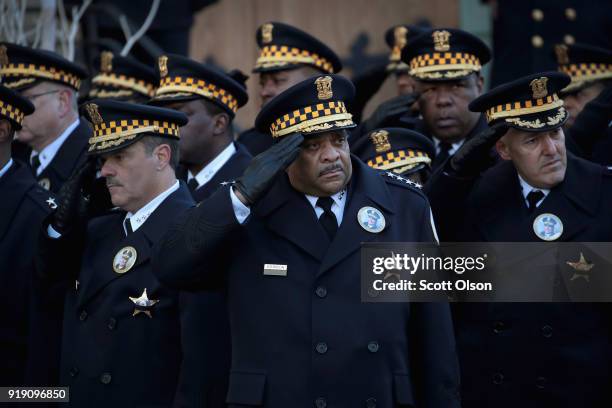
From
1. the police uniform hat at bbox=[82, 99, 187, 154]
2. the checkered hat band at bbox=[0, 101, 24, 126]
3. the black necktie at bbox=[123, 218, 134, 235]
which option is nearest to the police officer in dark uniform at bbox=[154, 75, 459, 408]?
the black necktie at bbox=[123, 218, 134, 235]

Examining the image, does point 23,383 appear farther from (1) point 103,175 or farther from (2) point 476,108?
(2) point 476,108

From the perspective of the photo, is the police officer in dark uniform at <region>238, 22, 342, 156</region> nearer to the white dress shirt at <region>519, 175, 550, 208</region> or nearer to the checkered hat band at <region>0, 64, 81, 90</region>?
the checkered hat band at <region>0, 64, 81, 90</region>

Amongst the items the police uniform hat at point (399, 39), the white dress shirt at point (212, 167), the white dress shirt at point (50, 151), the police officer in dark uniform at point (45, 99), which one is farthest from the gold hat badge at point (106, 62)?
the police uniform hat at point (399, 39)

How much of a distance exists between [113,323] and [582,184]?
227 cm

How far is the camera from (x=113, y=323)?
18.1 feet

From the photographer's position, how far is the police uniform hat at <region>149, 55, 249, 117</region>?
7.04m

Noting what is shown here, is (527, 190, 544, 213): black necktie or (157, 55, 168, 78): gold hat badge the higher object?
(157, 55, 168, 78): gold hat badge

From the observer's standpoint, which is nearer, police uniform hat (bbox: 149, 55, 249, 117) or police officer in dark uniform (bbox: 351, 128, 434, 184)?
police officer in dark uniform (bbox: 351, 128, 434, 184)

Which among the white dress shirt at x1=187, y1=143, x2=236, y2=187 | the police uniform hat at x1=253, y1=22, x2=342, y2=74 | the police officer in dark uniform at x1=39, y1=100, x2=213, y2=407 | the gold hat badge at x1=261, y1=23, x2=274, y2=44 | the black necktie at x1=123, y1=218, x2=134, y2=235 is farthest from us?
the gold hat badge at x1=261, y1=23, x2=274, y2=44

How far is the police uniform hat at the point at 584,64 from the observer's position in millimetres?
7430

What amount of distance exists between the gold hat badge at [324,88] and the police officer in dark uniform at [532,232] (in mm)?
879

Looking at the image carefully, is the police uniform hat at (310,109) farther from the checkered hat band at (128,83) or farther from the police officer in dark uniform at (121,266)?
the checkered hat band at (128,83)

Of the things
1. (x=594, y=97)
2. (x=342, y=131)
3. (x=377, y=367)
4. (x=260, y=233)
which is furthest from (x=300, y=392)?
(x=594, y=97)

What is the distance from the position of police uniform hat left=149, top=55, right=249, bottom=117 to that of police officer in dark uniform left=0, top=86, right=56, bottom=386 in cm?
99
